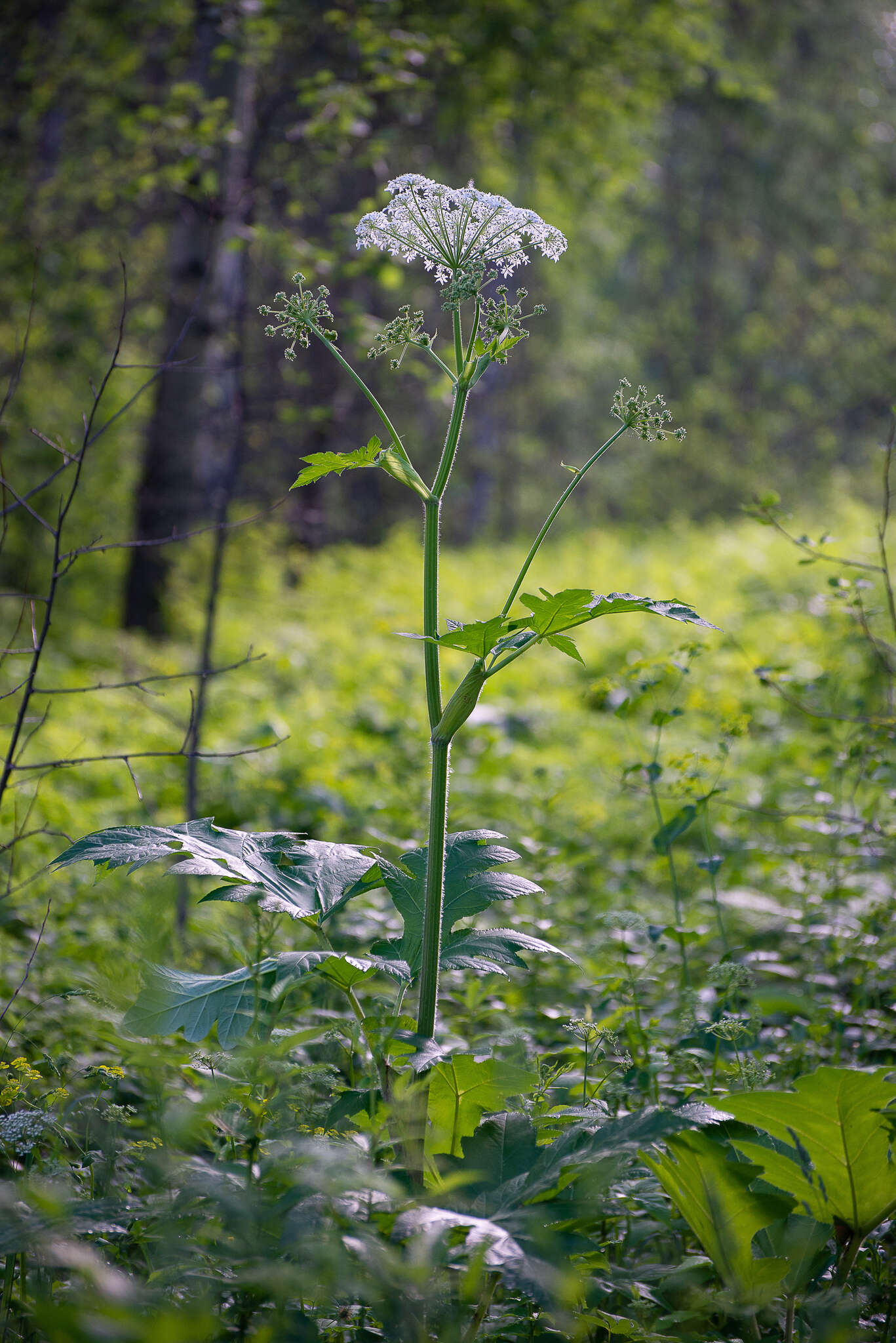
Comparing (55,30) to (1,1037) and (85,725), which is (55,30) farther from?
(1,1037)

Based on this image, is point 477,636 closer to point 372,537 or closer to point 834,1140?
point 834,1140

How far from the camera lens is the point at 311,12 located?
5.68 m

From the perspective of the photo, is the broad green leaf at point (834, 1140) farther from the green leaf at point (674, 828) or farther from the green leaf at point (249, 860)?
the green leaf at point (674, 828)

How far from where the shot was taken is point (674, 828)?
2400 millimetres

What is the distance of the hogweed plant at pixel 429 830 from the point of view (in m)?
1.41

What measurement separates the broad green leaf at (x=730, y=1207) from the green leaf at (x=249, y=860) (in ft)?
2.03

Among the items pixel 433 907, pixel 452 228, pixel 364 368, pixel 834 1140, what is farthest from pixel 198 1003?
pixel 364 368

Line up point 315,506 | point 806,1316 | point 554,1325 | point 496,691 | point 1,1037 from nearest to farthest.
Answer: point 554,1325 < point 806,1316 < point 1,1037 < point 496,691 < point 315,506

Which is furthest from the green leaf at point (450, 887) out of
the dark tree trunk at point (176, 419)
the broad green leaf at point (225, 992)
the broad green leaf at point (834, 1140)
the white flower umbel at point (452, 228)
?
the dark tree trunk at point (176, 419)

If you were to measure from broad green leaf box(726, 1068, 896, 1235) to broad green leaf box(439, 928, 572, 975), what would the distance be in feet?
1.16

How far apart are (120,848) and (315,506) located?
34.6ft

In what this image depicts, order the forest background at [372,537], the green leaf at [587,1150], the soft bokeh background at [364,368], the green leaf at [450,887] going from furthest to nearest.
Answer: the soft bokeh background at [364,368] < the forest background at [372,537] < the green leaf at [450,887] < the green leaf at [587,1150]

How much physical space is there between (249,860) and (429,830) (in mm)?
297

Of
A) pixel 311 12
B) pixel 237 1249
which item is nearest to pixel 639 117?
pixel 311 12
